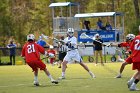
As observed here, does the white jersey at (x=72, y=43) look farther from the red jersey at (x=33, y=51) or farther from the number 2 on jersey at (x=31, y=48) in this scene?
the number 2 on jersey at (x=31, y=48)

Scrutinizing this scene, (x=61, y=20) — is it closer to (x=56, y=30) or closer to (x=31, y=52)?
(x=56, y=30)

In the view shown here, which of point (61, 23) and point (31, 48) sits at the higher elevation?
point (61, 23)

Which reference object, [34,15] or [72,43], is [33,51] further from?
[34,15]

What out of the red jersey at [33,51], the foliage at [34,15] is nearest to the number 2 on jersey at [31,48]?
the red jersey at [33,51]

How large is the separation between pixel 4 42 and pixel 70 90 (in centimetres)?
5645

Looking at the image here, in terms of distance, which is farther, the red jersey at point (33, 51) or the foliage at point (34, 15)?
the foliage at point (34, 15)

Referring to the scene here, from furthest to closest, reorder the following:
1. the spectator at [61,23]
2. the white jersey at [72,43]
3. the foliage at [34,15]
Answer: the foliage at [34,15] < the spectator at [61,23] < the white jersey at [72,43]

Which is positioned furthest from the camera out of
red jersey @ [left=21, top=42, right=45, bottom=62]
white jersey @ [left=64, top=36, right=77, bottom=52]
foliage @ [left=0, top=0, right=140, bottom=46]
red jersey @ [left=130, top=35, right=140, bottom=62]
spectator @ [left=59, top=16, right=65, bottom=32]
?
foliage @ [left=0, top=0, right=140, bottom=46]

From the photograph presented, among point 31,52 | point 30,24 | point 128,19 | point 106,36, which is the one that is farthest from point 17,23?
point 31,52

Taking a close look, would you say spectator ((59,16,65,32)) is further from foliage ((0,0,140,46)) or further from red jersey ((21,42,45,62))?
red jersey ((21,42,45,62))

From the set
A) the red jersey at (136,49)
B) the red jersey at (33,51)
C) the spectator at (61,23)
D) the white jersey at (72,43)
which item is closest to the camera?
the red jersey at (136,49)

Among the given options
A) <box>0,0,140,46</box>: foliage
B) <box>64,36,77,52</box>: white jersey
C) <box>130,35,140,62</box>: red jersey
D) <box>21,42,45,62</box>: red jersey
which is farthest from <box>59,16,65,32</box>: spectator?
<box>130,35,140,62</box>: red jersey

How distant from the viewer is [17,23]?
78750 mm

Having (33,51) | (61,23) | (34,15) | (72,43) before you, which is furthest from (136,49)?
(34,15)
